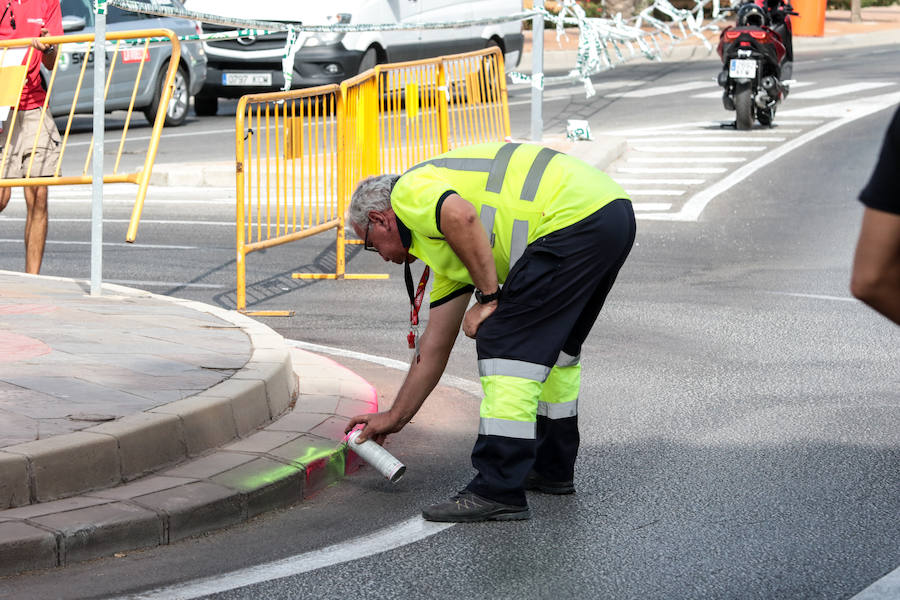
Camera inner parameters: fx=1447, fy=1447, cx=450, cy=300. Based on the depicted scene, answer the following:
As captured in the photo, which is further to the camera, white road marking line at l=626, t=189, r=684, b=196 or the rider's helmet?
the rider's helmet

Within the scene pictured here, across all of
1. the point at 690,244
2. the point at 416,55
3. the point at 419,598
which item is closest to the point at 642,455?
the point at 419,598

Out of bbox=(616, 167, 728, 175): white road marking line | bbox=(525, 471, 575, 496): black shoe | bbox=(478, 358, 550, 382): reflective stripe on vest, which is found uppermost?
bbox=(478, 358, 550, 382): reflective stripe on vest

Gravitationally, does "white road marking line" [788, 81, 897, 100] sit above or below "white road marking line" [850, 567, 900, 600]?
below

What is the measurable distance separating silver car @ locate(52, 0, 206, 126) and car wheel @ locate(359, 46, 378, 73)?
2.08 meters

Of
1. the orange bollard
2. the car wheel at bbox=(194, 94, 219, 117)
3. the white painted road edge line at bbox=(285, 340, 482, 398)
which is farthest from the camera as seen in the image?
the orange bollard

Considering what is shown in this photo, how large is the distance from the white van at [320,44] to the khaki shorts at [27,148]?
987 centimetres

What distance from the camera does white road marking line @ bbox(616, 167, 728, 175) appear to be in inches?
579

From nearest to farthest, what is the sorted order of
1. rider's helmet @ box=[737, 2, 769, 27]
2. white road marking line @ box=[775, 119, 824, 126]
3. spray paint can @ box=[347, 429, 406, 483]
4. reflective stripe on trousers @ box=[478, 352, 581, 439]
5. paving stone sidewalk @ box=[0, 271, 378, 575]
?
1. paving stone sidewalk @ box=[0, 271, 378, 575]
2. reflective stripe on trousers @ box=[478, 352, 581, 439]
3. spray paint can @ box=[347, 429, 406, 483]
4. rider's helmet @ box=[737, 2, 769, 27]
5. white road marking line @ box=[775, 119, 824, 126]

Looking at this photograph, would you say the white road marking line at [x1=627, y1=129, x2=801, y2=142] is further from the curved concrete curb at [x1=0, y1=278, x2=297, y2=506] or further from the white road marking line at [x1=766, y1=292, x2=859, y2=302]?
the curved concrete curb at [x1=0, y1=278, x2=297, y2=506]

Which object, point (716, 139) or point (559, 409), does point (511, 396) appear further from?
point (716, 139)

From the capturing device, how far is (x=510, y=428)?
4781mm

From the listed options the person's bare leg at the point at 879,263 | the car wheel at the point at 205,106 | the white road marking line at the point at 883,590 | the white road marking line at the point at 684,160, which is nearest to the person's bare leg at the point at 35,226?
the white road marking line at the point at 883,590

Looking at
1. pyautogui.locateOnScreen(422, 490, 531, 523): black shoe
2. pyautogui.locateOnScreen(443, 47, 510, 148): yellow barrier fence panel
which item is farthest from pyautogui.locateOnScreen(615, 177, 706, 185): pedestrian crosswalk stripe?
pyautogui.locateOnScreen(422, 490, 531, 523): black shoe

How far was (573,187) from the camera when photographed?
15.6 feet
